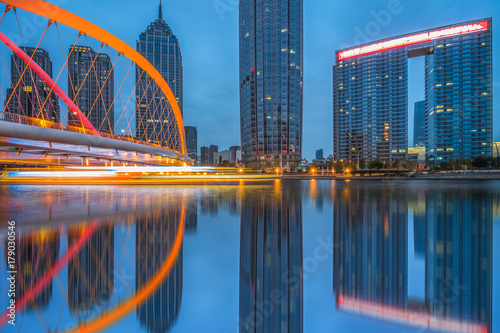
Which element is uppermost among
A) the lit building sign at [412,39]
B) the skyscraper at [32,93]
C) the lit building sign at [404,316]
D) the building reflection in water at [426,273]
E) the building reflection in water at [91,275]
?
the lit building sign at [412,39]

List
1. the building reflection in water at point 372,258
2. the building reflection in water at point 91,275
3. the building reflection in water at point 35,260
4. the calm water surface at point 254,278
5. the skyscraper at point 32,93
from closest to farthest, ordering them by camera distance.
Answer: the calm water surface at point 254,278 < the building reflection in water at point 91,275 < the building reflection in water at point 35,260 < the building reflection in water at point 372,258 < the skyscraper at point 32,93

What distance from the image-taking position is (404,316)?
3525mm

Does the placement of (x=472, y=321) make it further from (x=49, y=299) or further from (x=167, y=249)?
(x=49, y=299)

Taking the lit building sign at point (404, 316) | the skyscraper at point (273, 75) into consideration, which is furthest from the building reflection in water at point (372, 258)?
the skyscraper at point (273, 75)

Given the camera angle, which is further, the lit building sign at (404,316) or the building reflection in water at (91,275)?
the building reflection in water at (91,275)

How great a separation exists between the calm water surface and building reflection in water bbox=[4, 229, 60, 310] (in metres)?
0.03

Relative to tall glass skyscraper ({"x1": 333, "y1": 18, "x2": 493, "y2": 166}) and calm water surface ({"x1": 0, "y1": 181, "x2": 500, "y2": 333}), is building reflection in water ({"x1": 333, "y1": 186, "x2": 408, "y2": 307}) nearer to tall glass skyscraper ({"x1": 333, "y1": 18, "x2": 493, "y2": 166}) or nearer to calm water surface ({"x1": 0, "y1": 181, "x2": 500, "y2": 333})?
calm water surface ({"x1": 0, "y1": 181, "x2": 500, "y2": 333})

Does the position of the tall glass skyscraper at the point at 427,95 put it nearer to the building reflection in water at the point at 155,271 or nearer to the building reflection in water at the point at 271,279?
the building reflection in water at the point at 271,279

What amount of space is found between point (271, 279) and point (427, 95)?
146908 mm

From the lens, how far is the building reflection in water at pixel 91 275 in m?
3.63

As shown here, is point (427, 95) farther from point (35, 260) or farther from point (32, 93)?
point (32, 93)

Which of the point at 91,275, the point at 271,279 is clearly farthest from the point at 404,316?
the point at 91,275

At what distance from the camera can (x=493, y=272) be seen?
4.68m

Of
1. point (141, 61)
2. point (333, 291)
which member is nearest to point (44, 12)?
point (141, 61)
